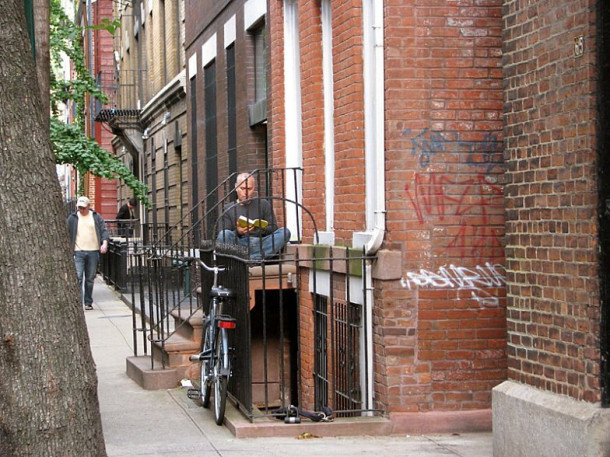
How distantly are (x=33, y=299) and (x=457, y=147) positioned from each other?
4497 millimetres

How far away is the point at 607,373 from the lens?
20.4 feet

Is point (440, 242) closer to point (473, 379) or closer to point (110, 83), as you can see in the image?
point (473, 379)

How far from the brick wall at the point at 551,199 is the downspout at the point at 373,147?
1473mm

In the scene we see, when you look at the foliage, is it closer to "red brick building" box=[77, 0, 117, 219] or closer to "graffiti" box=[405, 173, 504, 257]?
"graffiti" box=[405, 173, 504, 257]

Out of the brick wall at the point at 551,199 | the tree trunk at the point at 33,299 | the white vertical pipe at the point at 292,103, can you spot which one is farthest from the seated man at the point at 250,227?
the tree trunk at the point at 33,299

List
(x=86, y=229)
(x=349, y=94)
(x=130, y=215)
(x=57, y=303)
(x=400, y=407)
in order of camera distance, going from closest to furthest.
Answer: (x=57, y=303)
(x=400, y=407)
(x=349, y=94)
(x=86, y=229)
(x=130, y=215)

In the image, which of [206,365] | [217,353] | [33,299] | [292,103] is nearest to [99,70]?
[292,103]

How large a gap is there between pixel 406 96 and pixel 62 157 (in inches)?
523

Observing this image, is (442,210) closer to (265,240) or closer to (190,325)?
(265,240)

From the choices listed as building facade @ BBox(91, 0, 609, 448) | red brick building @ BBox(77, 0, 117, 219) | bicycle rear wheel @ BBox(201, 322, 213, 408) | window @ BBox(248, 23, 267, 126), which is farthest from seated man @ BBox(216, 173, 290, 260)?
red brick building @ BBox(77, 0, 117, 219)

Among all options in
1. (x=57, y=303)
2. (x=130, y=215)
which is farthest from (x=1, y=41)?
(x=130, y=215)

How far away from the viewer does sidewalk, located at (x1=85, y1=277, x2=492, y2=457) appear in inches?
311

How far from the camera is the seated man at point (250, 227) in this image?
10.9m

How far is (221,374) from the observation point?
29.4 ft
